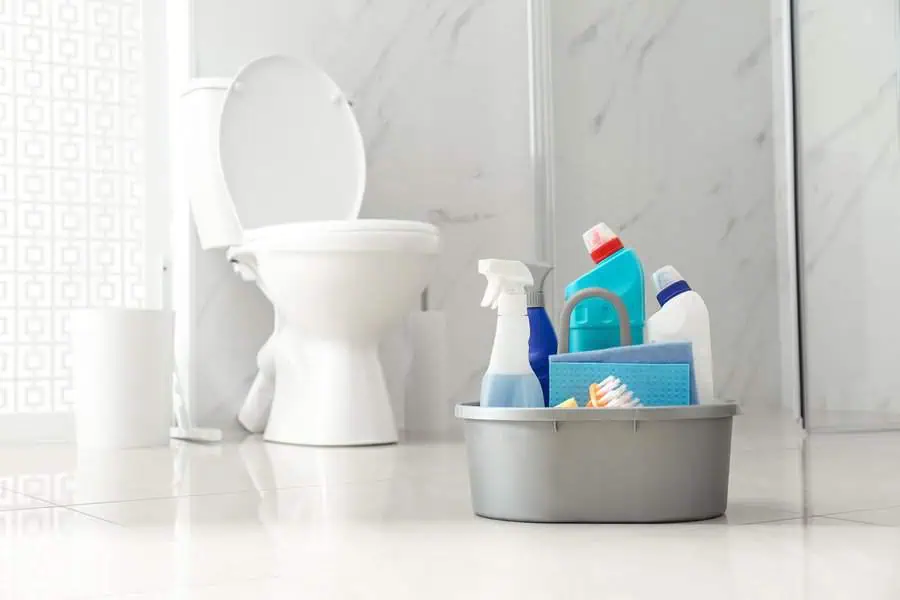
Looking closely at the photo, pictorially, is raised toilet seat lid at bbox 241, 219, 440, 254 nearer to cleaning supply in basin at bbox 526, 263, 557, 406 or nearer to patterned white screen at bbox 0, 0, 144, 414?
patterned white screen at bbox 0, 0, 144, 414

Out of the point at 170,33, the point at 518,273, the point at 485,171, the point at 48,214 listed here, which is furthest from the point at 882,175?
the point at 48,214

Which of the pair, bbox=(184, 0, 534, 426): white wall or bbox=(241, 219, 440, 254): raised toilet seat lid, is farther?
bbox=(184, 0, 534, 426): white wall

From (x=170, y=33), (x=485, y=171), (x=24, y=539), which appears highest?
(x=170, y=33)

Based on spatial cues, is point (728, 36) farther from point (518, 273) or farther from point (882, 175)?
point (518, 273)

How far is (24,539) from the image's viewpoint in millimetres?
1234

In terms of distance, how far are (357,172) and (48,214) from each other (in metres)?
0.77

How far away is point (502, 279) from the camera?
1327 mm

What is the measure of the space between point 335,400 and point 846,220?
1254 millimetres

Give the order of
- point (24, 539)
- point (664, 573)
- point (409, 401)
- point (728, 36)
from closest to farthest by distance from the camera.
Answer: point (664, 573), point (24, 539), point (409, 401), point (728, 36)

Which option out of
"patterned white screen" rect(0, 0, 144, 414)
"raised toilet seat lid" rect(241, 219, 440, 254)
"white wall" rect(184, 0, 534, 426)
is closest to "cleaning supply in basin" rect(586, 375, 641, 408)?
"raised toilet seat lid" rect(241, 219, 440, 254)

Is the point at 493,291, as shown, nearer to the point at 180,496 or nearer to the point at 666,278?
the point at 666,278

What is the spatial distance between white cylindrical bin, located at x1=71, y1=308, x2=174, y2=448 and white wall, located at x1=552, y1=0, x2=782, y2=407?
1.26m

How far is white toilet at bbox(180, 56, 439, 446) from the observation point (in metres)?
2.40

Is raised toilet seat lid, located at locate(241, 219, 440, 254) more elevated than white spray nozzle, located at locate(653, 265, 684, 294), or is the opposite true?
raised toilet seat lid, located at locate(241, 219, 440, 254)
